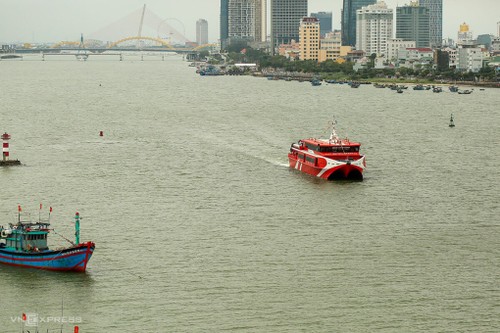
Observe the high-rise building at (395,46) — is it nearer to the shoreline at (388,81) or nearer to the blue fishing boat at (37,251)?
the shoreline at (388,81)

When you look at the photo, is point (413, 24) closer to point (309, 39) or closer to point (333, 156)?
point (309, 39)

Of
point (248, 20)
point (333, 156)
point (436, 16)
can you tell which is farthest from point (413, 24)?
point (333, 156)

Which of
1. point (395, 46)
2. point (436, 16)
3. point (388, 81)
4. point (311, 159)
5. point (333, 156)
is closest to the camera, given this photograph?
point (333, 156)

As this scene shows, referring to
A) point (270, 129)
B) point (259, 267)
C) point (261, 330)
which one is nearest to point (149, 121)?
point (270, 129)

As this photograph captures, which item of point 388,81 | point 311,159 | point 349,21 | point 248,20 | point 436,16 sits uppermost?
point 436,16

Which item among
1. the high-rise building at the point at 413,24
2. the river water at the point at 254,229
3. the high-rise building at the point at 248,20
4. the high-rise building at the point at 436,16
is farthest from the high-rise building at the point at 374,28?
the river water at the point at 254,229

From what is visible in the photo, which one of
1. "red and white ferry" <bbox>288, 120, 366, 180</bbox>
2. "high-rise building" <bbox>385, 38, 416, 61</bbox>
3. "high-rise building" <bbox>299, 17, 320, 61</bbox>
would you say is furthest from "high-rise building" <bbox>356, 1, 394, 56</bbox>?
"red and white ferry" <bbox>288, 120, 366, 180</bbox>
